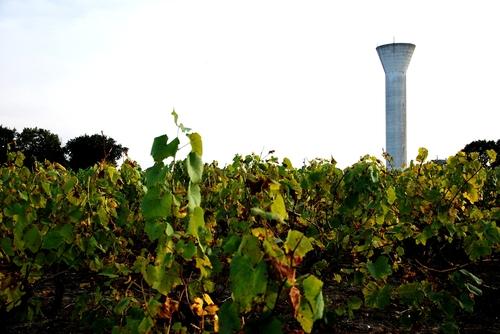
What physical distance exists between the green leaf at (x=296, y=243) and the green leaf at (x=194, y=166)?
328mm

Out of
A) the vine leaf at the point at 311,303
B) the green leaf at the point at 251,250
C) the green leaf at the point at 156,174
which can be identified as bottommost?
the vine leaf at the point at 311,303

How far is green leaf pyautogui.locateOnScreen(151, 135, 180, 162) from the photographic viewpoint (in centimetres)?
179

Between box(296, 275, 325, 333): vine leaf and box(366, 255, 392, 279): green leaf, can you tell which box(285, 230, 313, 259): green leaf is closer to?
box(296, 275, 325, 333): vine leaf

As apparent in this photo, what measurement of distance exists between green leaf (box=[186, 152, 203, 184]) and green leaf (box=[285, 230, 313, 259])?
33cm

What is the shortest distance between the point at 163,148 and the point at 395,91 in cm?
8251

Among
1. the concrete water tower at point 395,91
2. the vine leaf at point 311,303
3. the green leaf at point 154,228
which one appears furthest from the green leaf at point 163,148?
the concrete water tower at point 395,91

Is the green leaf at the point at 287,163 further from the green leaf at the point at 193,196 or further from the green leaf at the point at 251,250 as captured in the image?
the green leaf at the point at 251,250

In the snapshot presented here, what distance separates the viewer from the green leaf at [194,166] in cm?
168

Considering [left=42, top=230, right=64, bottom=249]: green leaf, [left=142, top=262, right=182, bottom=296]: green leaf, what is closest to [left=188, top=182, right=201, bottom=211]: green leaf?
[left=142, top=262, right=182, bottom=296]: green leaf

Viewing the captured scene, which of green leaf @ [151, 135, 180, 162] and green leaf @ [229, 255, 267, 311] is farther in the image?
green leaf @ [151, 135, 180, 162]

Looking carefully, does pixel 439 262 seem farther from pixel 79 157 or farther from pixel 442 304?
pixel 79 157

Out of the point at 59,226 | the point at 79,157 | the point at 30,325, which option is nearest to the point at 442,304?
the point at 59,226

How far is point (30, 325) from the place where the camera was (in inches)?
193

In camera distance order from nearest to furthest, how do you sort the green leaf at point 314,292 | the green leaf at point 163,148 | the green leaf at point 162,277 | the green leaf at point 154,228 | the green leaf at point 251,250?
the green leaf at point 314,292, the green leaf at point 251,250, the green leaf at point 163,148, the green leaf at point 154,228, the green leaf at point 162,277
